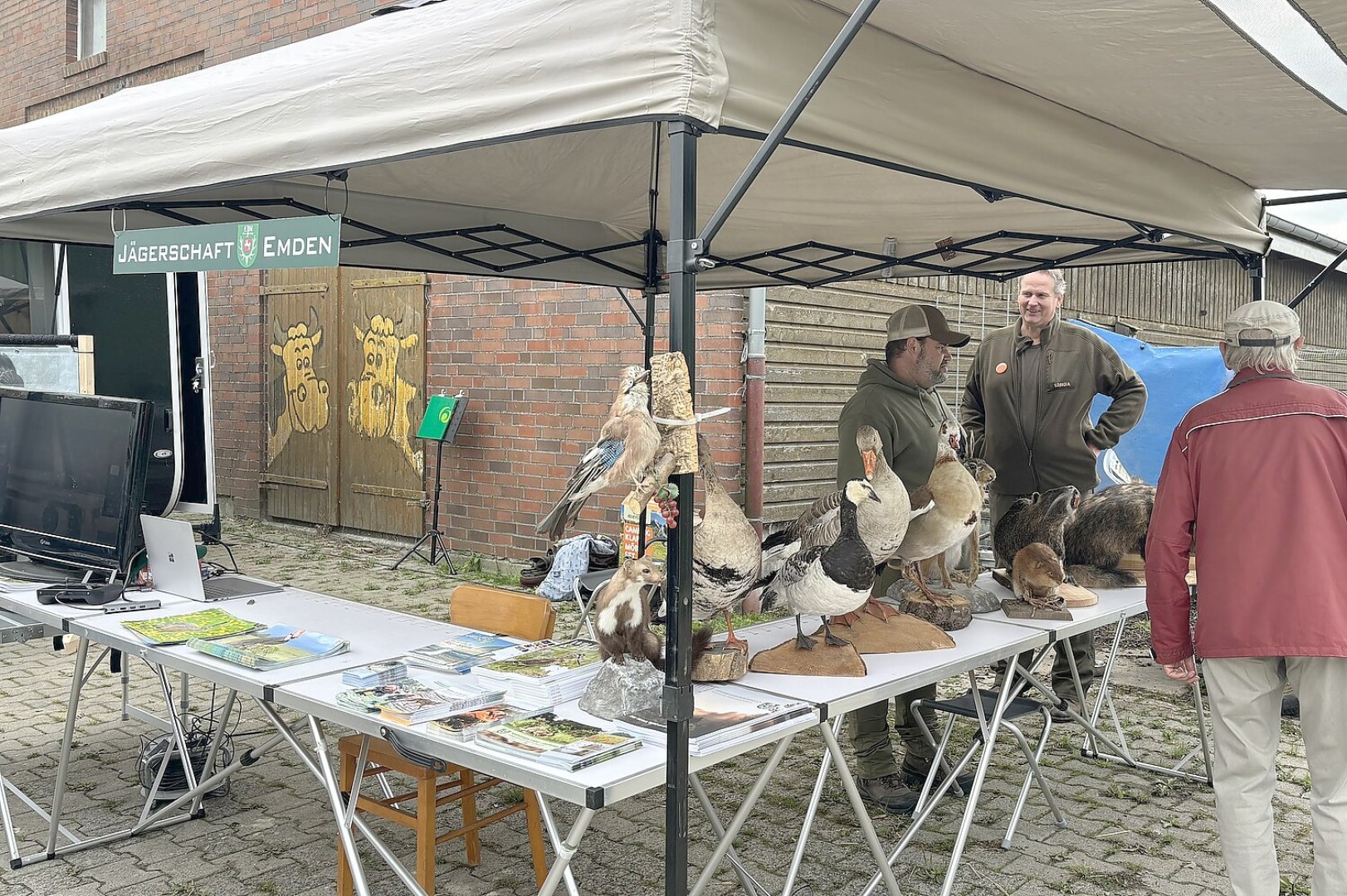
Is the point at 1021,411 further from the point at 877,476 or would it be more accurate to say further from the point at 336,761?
the point at 336,761

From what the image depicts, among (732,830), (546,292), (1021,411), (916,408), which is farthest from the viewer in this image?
(546,292)

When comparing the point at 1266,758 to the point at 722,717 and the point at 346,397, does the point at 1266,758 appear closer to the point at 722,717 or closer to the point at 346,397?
the point at 722,717

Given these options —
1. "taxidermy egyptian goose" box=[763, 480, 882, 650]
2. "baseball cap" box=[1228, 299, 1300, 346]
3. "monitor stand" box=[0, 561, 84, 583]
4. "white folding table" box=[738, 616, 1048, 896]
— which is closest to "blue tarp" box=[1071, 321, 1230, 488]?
"white folding table" box=[738, 616, 1048, 896]

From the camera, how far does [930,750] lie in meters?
4.41

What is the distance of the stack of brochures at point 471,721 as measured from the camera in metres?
2.49

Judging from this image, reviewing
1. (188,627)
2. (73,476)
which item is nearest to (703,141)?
(188,627)

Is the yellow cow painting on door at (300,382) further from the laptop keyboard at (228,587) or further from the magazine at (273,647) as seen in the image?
the magazine at (273,647)

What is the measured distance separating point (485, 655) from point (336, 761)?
1.69m

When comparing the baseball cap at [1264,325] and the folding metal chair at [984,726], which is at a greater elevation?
the baseball cap at [1264,325]

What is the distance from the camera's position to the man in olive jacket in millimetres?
4918

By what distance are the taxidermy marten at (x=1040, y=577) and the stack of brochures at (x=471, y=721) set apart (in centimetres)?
206

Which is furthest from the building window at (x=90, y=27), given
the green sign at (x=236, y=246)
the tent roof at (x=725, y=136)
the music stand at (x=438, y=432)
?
the green sign at (x=236, y=246)

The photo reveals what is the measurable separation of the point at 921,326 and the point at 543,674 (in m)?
1.98

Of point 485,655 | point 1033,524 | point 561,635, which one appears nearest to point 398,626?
point 485,655
